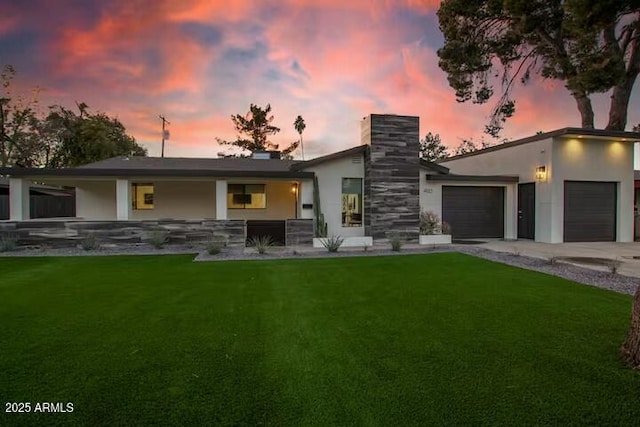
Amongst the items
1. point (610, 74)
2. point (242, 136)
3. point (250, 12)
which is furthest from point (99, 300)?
point (242, 136)

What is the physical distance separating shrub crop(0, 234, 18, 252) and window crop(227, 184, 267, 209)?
6.79m

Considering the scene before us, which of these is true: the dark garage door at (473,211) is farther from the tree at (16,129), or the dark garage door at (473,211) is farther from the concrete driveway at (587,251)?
the tree at (16,129)

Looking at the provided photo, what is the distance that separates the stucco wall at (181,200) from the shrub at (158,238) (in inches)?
130

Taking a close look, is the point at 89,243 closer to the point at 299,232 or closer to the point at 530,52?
the point at 299,232

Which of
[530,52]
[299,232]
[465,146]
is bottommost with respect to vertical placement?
[299,232]

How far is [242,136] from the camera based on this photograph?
35750 mm

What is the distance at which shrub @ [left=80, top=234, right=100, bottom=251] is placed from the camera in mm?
10838

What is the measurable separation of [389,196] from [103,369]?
10.8 meters

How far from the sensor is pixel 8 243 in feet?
35.0

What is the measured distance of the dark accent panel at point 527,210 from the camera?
14070 mm

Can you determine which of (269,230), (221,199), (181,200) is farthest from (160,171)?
(269,230)

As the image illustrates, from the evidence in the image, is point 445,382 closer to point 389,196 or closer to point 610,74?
point 389,196

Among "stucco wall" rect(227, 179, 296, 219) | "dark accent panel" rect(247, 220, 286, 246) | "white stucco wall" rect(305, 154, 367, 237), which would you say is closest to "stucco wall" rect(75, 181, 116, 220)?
"stucco wall" rect(227, 179, 296, 219)

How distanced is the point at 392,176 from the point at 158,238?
7771mm
